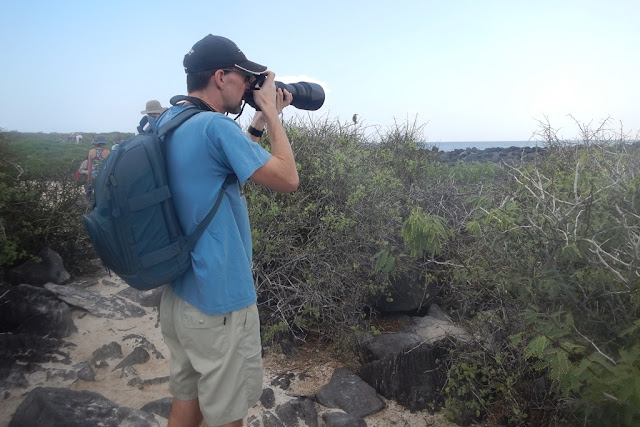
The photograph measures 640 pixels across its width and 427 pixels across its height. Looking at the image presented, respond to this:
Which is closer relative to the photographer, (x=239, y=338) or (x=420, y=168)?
(x=239, y=338)

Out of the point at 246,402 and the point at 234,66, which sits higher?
the point at 234,66

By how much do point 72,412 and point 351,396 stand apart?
5.34 ft

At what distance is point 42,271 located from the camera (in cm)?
427

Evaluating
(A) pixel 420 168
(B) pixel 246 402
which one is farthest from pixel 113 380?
(A) pixel 420 168

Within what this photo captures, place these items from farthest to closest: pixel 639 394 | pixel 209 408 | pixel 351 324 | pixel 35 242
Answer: pixel 35 242 → pixel 351 324 → pixel 209 408 → pixel 639 394

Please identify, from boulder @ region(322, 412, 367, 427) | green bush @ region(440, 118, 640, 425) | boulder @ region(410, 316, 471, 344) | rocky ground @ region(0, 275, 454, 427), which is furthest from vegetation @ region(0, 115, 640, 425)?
boulder @ region(322, 412, 367, 427)

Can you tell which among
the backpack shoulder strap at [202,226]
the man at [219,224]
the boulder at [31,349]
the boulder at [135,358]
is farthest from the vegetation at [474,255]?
the backpack shoulder strap at [202,226]

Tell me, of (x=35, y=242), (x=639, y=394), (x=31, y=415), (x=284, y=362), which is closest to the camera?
(x=639, y=394)

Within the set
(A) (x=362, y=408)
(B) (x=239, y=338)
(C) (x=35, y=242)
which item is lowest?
(A) (x=362, y=408)

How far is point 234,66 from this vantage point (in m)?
1.76

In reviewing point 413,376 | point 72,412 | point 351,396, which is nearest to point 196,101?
point 72,412

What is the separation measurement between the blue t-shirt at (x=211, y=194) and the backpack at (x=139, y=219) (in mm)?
39

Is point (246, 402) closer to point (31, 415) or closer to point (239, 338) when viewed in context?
point (239, 338)

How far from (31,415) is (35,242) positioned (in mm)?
2544
